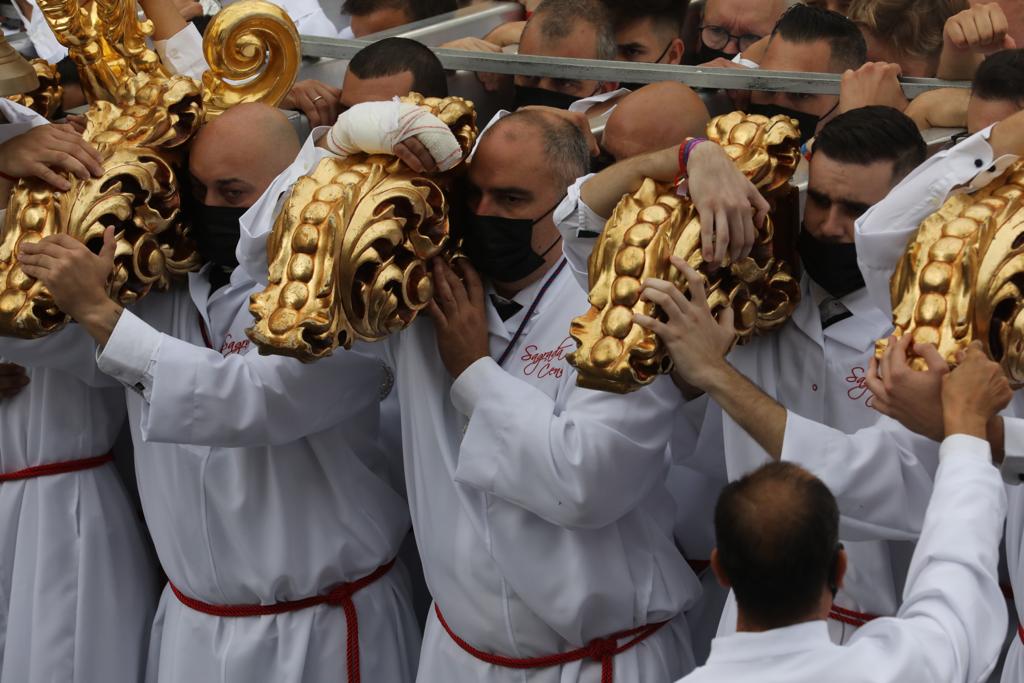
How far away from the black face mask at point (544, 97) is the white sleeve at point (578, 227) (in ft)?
3.92

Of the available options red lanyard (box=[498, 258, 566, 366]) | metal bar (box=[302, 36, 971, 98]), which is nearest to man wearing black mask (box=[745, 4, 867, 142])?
metal bar (box=[302, 36, 971, 98])

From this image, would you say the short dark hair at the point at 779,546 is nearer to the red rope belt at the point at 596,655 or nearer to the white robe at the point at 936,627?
the white robe at the point at 936,627

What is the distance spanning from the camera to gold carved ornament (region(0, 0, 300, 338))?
13.0ft

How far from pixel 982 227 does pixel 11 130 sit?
2.22 meters

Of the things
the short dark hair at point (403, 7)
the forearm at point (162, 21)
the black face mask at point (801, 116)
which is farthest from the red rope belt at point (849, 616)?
the short dark hair at point (403, 7)

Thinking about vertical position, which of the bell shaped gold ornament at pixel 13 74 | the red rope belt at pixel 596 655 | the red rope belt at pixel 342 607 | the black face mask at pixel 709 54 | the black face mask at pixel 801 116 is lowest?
the red rope belt at pixel 342 607

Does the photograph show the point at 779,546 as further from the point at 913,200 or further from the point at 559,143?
the point at 559,143

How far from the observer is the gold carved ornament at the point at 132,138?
3.98 meters

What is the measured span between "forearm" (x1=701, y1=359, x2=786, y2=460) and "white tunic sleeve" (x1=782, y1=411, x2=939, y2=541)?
0.9 inches

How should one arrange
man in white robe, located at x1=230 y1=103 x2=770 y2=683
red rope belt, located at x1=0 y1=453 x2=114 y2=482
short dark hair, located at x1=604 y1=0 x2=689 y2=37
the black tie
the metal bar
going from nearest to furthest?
1. man in white robe, located at x1=230 y1=103 x2=770 y2=683
2. the black tie
3. the metal bar
4. red rope belt, located at x1=0 y1=453 x2=114 y2=482
5. short dark hair, located at x1=604 y1=0 x2=689 y2=37

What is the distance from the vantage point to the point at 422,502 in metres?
3.89

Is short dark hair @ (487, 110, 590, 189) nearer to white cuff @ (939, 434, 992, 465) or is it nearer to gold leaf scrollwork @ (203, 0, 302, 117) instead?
gold leaf scrollwork @ (203, 0, 302, 117)

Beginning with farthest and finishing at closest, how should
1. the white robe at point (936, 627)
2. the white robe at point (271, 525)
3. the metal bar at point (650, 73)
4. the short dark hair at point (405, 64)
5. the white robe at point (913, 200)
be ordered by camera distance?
1. the short dark hair at point (405, 64)
2. the metal bar at point (650, 73)
3. the white robe at point (271, 525)
4. the white robe at point (913, 200)
5. the white robe at point (936, 627)

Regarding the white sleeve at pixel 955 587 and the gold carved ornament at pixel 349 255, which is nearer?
the white sleeve at pixel 955 587
